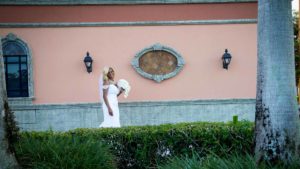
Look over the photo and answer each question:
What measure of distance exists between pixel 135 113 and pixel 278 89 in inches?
324

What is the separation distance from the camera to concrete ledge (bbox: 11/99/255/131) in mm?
11711

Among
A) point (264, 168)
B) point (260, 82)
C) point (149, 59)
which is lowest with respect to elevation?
point (264, 168)

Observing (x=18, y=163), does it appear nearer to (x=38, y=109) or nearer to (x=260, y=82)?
(x=260, y=82)

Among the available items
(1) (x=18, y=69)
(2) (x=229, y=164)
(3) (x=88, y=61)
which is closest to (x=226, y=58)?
(3) (x=88, y=61)

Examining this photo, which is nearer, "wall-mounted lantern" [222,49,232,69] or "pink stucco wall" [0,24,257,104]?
"pink stucco wall" [0,24,257,104]

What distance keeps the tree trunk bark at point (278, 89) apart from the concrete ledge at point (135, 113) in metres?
7.89

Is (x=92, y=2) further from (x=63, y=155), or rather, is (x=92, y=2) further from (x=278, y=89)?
(x=278, y=89)

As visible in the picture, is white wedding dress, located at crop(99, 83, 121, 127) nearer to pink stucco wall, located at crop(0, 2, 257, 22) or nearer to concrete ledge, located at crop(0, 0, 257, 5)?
pink stucco wall, located at crop(0, 2, 257, 22)

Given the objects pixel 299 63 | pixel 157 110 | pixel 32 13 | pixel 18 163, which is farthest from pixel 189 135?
pixel 299 63

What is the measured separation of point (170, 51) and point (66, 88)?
358cm

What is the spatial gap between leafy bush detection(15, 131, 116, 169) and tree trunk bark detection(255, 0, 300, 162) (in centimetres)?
193

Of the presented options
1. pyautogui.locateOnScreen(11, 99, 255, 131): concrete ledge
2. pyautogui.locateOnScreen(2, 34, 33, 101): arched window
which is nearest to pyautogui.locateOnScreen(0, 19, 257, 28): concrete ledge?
pyautogui.locateOnScreen(2, 34, 33, 101): arched window

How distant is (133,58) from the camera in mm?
12008

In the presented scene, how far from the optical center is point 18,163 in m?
4.38
